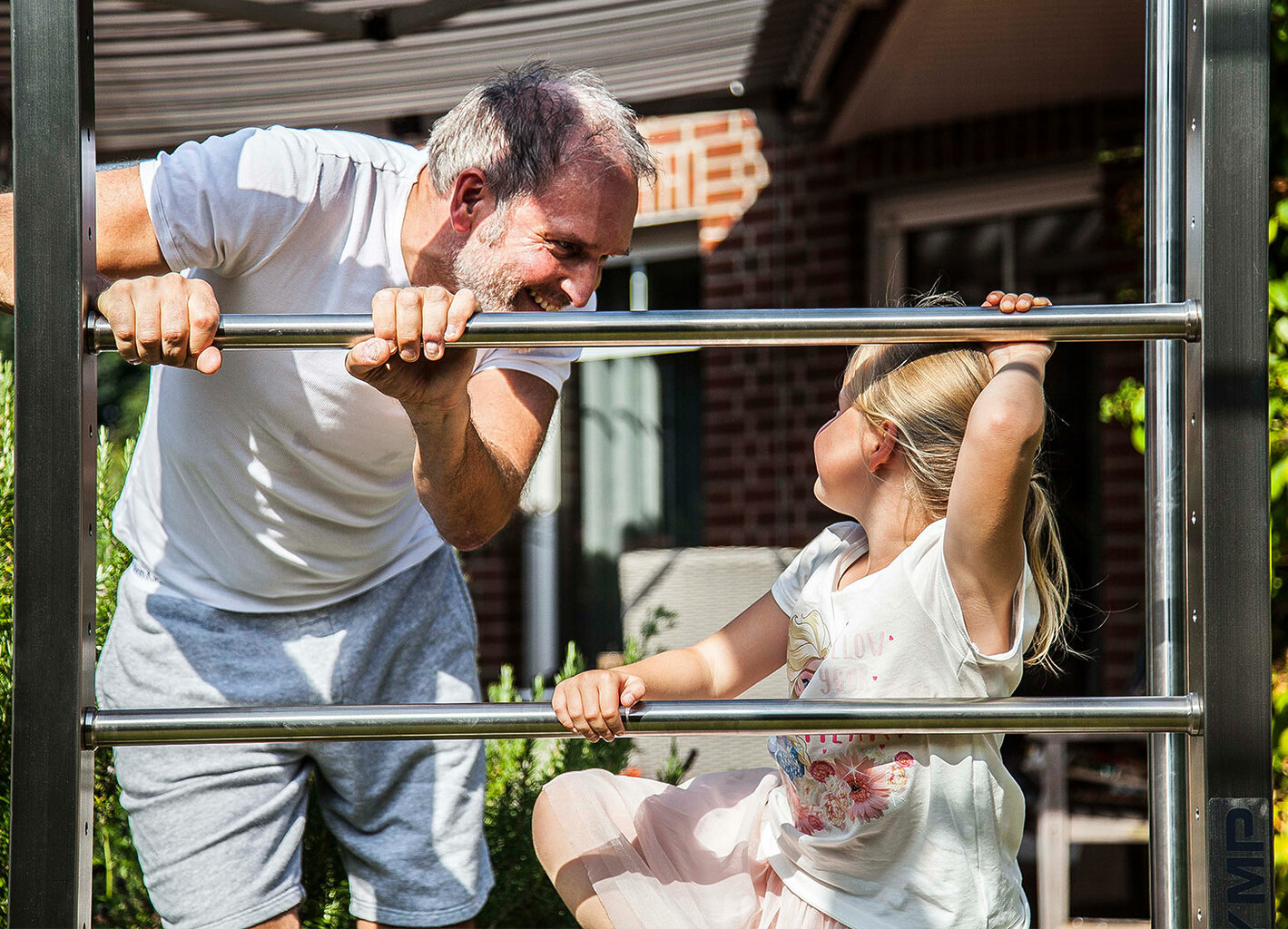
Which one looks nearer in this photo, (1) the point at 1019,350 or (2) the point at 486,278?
(1) the point at 1019,350

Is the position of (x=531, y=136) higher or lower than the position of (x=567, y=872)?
higher

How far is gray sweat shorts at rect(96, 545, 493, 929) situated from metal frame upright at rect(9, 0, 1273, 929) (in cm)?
74

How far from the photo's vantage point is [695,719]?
1143 millimetres

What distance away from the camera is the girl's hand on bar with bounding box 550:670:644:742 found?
1.21 metres

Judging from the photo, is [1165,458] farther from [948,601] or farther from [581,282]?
[581,282]

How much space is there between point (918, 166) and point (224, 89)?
2495 mm

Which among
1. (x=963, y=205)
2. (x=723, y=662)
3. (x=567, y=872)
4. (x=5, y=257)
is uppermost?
(x=963, y=205)

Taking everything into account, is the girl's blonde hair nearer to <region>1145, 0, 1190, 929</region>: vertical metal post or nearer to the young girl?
the young girl

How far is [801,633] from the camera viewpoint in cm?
168

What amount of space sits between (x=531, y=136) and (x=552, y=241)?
17cm

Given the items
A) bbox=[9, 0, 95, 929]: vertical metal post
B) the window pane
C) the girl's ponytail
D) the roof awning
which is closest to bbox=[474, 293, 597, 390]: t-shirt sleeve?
the girl's ponytail

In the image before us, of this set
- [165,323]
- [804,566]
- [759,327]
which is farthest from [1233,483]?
[165,323]

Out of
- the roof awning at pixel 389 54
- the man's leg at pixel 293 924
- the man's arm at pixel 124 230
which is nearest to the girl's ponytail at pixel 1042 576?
the man's leg at pixel 293 924

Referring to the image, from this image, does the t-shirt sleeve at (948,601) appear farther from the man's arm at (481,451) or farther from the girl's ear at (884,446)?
the man's arm at (481,451)
